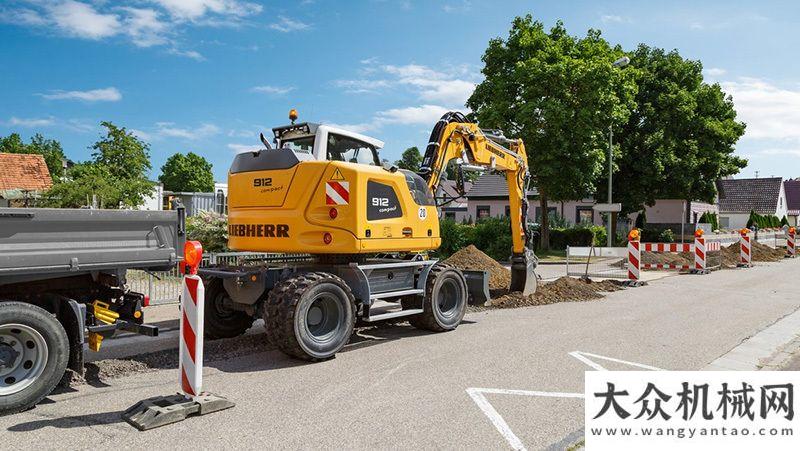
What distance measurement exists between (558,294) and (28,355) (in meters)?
9.99

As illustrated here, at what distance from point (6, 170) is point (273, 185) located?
33465mm

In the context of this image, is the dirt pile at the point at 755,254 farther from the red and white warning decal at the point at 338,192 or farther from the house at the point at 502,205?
the red and white warning decal at the point at 338,192

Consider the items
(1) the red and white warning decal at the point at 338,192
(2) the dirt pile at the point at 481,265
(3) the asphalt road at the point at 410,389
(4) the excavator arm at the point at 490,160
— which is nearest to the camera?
(3) the asphalt road at the point at 410,389

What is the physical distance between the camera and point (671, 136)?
3188 centimetres

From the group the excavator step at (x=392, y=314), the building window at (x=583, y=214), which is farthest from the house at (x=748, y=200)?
the excavator step at (x=392, y=314)

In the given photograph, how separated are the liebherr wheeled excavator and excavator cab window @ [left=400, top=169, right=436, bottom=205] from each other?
3cm

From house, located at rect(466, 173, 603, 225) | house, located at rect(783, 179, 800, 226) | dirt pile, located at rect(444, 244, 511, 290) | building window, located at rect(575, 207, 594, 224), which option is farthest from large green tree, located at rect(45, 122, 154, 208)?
house, located at rect(783, 179, 800, 226)

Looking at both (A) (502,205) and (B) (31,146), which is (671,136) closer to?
(A) (502,205)

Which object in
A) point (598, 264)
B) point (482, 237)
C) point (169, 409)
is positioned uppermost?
point (482, 237)

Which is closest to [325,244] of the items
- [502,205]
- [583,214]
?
[583,214]

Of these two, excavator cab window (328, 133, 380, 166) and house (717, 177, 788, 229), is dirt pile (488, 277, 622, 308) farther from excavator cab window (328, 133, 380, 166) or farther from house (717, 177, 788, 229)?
house (717, 177, 788, 229)

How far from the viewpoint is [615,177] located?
108 ft

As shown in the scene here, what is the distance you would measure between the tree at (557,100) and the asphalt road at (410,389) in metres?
15.4

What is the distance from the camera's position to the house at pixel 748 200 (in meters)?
58.1
